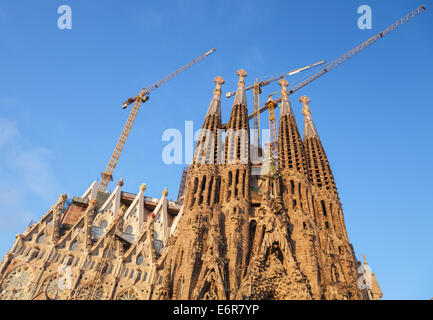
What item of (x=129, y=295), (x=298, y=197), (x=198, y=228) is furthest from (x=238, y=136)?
(x=129, y=295)

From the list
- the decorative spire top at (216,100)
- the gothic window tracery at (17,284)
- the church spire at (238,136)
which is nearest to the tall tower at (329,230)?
the church spire at (238,136)

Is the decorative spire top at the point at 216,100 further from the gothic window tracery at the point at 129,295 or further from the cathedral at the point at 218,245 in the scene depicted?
the gothic window tracery at the point at 129,295

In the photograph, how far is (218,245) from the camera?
90.9 ft

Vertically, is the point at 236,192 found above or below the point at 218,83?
below

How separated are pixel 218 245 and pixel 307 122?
2571cm

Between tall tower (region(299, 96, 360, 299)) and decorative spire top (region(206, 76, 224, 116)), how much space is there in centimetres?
1172

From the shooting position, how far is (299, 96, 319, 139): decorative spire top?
45.3 m

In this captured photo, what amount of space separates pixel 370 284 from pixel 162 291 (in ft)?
81.5

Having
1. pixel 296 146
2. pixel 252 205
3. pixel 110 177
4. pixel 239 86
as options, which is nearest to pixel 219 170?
pixel 252 205

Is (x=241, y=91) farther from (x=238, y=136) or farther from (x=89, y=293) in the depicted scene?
(x=89, y=293)

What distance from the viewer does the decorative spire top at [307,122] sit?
45300 mm

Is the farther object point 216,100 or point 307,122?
point 307,122
